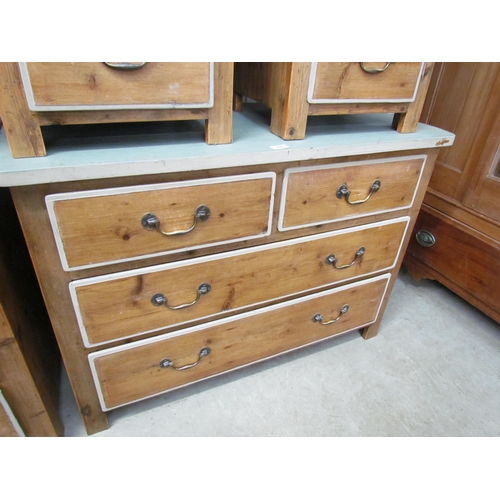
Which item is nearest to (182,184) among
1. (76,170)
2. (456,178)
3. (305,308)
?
(76,170)

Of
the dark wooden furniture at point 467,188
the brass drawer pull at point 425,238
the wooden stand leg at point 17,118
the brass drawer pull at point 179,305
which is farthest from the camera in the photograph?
the brass drawer pull at point 425,238

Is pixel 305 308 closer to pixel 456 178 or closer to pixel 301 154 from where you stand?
pixel 301 154

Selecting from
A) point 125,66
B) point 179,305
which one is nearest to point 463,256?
point 179,305

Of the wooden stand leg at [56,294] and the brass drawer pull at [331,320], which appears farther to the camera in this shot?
the brass drawer pull at [331,320]

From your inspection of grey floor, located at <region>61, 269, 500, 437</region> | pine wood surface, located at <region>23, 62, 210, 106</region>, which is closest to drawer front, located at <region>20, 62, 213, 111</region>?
pine wood surface, located at <region>23, 62, 210, 106</region>

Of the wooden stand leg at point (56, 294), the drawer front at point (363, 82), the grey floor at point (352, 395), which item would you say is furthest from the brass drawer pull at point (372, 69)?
the grey floor at point (352, 395)

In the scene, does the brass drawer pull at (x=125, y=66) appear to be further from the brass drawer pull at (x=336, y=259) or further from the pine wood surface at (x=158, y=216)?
the brass drawer pull at (x=336, y=259)

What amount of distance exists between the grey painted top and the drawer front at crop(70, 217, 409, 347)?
0.21 metres

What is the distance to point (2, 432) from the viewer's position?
2.57 ft

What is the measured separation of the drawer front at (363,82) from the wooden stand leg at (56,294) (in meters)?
0.58

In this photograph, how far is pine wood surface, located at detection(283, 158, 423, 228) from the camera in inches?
32.8

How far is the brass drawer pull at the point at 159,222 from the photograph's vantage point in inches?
27.4

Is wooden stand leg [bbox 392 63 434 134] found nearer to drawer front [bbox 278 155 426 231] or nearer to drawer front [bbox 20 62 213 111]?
drawer front [bbox 278 155 426 231]
